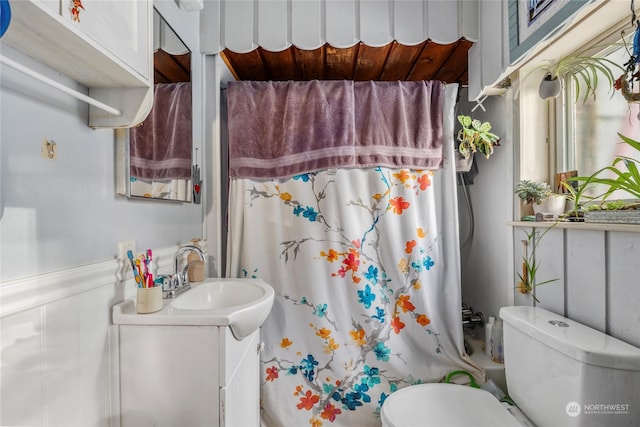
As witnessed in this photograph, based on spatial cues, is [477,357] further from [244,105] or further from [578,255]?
[244,105]

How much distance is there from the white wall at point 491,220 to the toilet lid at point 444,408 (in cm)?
53

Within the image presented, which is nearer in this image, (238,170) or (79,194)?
(79,194)

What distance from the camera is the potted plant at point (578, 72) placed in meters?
1.23

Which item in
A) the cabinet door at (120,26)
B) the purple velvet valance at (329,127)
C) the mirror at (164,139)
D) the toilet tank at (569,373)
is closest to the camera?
the cabinet door at (120,26)

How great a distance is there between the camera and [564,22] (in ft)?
3.58

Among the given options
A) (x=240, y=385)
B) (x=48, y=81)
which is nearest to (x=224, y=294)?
(x=240, y=385)

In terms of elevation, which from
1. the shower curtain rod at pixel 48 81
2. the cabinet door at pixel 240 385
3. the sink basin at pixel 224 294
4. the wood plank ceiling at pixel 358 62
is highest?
the wood plank ceiling at pixel 358 62

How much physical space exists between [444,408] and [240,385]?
2.71 feet

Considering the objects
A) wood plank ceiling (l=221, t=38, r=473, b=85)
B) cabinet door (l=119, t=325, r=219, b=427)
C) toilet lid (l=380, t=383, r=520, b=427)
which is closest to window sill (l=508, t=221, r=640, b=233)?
toilet lid (l=380, t=383, r=520, b=427)

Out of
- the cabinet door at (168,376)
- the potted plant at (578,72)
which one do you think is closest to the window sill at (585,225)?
the potted plant at (578,72)

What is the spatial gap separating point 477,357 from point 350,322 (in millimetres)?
699

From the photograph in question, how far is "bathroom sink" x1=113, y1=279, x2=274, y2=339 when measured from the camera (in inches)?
35.9

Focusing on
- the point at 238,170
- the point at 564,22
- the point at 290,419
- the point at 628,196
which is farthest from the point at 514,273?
the point at 238,170

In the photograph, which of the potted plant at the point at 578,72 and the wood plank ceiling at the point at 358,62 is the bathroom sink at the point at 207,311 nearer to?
the wood plank ceiling at the point at 358,62
